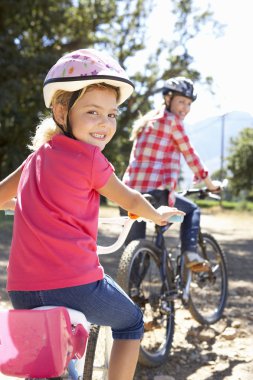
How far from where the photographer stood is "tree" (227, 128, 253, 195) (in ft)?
178

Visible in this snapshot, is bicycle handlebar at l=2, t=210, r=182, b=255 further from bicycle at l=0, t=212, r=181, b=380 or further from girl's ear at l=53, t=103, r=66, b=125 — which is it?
bicycle at l=0, t=212, r=181, b=380

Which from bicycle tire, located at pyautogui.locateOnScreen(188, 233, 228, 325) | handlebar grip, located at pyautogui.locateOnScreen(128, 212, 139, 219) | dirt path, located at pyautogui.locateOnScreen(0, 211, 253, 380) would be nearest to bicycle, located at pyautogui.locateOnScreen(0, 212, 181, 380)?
handlebar grip, located at pyautogui.locateOnScreen(128, 212, 139, 219)

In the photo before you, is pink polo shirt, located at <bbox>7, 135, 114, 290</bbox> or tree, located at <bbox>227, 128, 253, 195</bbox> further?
tree, located at <bbox>227, 128, 253, 195</bbox>

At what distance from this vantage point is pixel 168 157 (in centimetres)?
444

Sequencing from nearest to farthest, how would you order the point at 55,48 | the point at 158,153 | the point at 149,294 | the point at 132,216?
1. the point at 132,216
2. the point at 149,294
3. the point at 158,153
4. the point at 55,48

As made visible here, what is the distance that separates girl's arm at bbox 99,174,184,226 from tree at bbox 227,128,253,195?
53.0 m

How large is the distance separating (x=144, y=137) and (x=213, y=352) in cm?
169

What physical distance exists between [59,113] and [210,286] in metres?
3.26

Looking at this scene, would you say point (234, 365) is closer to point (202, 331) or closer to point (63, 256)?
point (202, 331)

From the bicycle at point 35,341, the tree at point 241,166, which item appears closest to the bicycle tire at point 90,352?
the bicycle at point 35,341

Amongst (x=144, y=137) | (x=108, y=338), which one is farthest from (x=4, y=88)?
(x=108, y=338)

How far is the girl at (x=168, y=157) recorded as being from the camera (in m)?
4.32

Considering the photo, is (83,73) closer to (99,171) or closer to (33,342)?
(99,171)

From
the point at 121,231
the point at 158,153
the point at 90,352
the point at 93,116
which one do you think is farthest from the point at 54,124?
the point at 158,153
